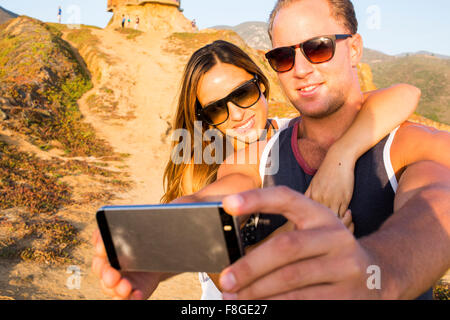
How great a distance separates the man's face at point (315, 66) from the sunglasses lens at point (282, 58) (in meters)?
0.04

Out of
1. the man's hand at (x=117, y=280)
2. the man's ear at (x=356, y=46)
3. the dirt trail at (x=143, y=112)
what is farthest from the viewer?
the dirt trail at (x=143, y=112)

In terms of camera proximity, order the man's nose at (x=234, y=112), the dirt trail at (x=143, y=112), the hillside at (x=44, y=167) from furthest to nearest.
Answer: the dirt trail at (x=143, y=112) → the hillside at (x=44, y=167) → the man's nose at (x=234, y=112)

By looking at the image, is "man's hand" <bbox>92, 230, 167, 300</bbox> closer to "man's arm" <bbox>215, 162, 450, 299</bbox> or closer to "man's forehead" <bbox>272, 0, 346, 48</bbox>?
"man's arm" <bbox>215, 162, 450, 299</bbox>

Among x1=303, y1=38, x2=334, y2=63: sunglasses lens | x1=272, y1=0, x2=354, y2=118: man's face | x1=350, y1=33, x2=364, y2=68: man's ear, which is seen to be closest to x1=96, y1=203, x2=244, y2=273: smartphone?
x1=272, y1=0, x2=354, y2=118: man's face

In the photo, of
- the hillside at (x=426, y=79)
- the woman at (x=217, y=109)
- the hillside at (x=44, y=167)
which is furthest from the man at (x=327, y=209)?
the hillside at (x=426, y=79)

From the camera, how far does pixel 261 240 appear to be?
2.24 m

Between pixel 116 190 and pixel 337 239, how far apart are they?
35.6ft

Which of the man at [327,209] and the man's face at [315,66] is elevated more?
the man's face at [315,66]

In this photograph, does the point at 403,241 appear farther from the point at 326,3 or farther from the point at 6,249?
the point at 6,249

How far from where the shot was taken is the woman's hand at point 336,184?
1.93 meters

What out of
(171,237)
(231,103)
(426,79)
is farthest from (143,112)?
(426,79)

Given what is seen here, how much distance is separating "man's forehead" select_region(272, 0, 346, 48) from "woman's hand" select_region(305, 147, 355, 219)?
3.29 ft

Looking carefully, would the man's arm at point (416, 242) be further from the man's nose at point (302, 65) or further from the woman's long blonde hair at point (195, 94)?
the woman's long blonde hair at point (195, 94)

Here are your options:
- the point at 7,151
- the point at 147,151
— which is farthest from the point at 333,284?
the point at 147,151
